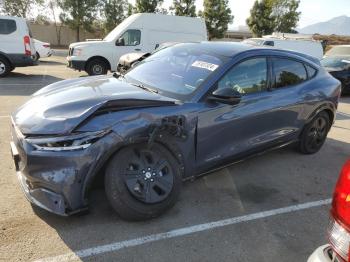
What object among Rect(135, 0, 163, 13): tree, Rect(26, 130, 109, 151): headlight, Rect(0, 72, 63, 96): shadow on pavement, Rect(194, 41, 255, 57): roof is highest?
Rect(135, 0, 163, 13): tree

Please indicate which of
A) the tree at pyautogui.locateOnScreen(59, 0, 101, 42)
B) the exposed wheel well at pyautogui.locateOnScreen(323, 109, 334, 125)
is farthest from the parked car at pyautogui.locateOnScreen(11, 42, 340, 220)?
the tree at pyautogui.locateOnScreen(59, 0, 101, 42)

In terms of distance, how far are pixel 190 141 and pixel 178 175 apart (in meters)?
0.37

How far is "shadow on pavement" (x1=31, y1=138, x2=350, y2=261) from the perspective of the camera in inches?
125

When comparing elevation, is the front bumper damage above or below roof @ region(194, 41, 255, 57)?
below

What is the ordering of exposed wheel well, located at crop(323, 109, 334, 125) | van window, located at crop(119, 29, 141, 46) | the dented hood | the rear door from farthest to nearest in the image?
van window, located at crop(119, 29, 141, 46), the rear door, exposed wheel well, located at crop(323, 109, 334, 125), the dented hood

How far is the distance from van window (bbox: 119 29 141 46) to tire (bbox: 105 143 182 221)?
10224 millimetres

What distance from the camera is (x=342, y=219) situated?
1.79 m

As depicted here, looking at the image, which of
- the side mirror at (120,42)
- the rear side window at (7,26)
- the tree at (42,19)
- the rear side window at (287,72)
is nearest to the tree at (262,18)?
the tree at (42,19)

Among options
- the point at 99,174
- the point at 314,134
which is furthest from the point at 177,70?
the point at 314,134

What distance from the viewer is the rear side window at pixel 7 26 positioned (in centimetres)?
1180

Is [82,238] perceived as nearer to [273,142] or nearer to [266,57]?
[273,142]

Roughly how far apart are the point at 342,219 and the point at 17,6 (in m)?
41.4

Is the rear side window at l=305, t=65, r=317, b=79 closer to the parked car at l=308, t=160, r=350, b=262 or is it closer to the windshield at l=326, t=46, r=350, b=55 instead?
the parked car at l=308, t=160, r=350, b=262

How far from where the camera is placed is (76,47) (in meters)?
12.6
